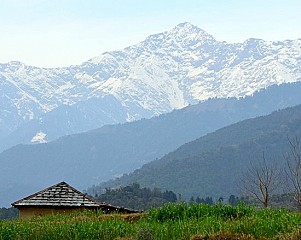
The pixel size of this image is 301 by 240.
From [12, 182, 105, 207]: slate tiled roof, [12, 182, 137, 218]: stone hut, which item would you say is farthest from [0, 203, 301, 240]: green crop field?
[12, 182, 105, 207]: slate tiled roof

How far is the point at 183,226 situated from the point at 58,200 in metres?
17.3

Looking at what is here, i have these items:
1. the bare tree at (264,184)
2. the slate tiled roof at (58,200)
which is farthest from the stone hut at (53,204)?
the bare tree at (264,184)

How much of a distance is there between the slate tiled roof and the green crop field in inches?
441

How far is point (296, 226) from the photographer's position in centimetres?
1881

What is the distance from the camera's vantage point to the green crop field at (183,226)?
60.4 feet

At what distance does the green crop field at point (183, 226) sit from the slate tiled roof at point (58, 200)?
1120 centimetres

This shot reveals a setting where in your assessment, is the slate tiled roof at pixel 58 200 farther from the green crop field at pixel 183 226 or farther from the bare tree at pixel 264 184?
the green crop field at pixel 183 226

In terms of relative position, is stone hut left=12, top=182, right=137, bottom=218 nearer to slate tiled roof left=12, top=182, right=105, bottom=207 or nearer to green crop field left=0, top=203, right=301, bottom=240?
slate tiled roof left=12, top=182, right=105, bottom=207

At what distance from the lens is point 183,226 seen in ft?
67.5

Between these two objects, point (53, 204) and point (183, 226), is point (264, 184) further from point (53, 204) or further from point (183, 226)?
point (183, 226)

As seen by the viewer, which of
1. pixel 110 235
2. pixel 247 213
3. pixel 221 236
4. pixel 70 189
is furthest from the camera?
pixel 70 189

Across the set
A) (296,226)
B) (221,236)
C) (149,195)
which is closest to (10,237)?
(221,236)

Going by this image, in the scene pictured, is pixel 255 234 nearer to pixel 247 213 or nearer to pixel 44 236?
pixel 247 213

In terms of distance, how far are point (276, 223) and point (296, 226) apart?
3.15 ft
